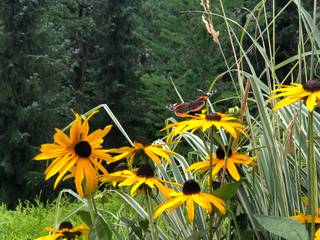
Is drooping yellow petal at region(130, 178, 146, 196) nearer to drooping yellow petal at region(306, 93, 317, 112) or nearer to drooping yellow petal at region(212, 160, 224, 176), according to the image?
drooping yellow petal at region(212, 160, 224, 176)

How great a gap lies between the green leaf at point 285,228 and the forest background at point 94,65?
4.89 m

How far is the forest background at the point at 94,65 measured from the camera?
6.66 metres

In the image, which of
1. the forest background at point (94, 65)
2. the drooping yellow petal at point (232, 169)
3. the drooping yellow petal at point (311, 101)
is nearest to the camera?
the drooping yellow petal at point (311, 101)

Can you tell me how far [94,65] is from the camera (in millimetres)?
9203

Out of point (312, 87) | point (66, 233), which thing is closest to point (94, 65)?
point (66, 233)

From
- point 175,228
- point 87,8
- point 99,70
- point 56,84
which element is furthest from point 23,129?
point 175,228

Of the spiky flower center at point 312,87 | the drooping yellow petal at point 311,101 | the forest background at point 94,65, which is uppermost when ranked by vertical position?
the spiky flower center at point 312,87

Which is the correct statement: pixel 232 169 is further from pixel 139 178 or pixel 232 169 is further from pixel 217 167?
pixel 139 178

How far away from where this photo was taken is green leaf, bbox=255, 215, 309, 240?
74 cm

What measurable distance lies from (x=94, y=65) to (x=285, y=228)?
8.61m

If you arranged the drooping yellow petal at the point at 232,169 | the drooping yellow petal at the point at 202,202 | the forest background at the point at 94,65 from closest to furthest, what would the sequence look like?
the drooping yellow petal at the point at 202,202 < the drooping yellow petal at the point at 232,169 < the forest background at the point at 94,65

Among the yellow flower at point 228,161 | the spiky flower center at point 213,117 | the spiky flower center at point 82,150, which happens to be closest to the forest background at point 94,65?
the yellow flower at point 228,161

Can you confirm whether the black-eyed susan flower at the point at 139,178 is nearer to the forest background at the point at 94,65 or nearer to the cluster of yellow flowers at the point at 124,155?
the cluster of yellow flowers at the point at 124,155

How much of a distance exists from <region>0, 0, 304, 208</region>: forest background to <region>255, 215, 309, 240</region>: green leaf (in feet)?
16.0
